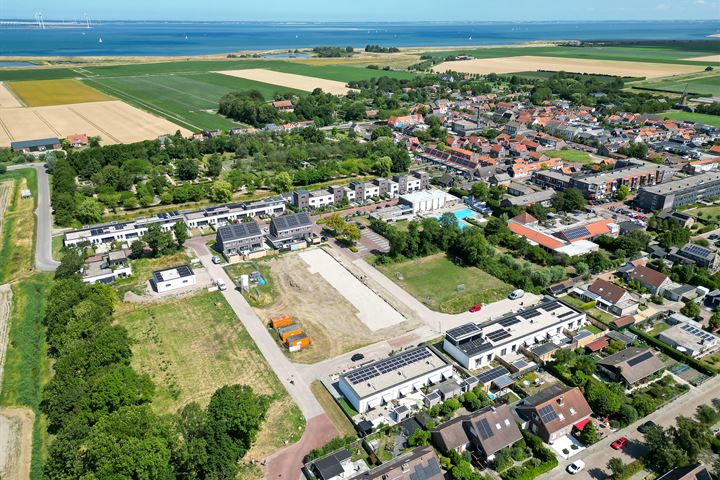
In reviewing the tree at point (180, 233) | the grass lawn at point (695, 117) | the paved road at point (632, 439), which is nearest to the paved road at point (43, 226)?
the tree at point (180, 233)

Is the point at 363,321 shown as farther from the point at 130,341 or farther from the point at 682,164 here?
the point at 682,164

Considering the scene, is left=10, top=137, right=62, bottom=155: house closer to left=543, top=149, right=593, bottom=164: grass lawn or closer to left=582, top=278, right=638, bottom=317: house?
left=543, top=149, right=593, bottom=164: grass lawn

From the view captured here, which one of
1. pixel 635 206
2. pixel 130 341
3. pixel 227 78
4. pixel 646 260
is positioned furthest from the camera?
pixel 227 78

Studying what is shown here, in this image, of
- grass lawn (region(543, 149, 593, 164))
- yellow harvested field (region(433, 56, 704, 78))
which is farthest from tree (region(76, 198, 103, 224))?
yellow harvested field (region(433, 56, 704, 78))

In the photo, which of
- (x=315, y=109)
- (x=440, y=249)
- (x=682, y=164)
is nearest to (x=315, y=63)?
(x=315, y=109)

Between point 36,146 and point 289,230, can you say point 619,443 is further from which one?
point 36,146

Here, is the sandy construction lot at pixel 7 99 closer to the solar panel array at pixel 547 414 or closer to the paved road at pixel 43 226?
the paved road at pixel 43 226
